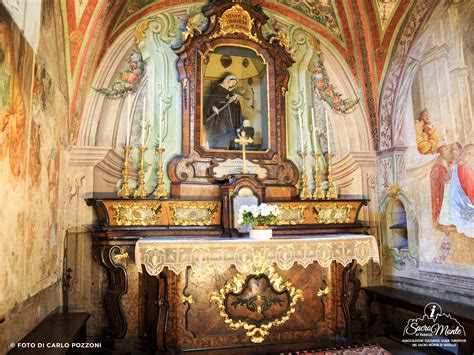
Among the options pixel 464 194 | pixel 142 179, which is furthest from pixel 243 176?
pixel 464 194

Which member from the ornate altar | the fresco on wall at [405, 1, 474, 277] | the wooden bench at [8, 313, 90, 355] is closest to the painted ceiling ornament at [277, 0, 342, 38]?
the ornate altar

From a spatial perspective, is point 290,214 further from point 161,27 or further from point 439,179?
point 161,27

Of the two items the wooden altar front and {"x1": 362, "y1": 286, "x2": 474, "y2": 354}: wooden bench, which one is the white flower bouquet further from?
{"x1": 362, "y1": 286, "x2": 474, "y2": 354}: wooden bench

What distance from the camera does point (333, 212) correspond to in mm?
6281

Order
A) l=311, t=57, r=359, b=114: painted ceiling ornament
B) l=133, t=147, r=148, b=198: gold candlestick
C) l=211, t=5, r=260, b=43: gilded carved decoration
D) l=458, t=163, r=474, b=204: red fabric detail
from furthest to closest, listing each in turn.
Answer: l=311, t=57, r=359, b=114: painted ceiling ornament < l=211, t=5, r=260, b=43: gilded carved decoration < l=133, t=147, r=148, b=198: gold candlestick < l=458, t=163, r=474, b=204: red fabric detail

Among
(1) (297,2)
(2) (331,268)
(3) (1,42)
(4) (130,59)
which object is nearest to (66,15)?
(4) (130,59)

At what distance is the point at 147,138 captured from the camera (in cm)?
645

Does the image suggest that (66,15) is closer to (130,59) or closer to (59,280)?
(130,59)

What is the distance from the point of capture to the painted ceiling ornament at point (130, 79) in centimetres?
638

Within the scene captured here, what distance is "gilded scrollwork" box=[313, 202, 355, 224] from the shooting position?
623cm

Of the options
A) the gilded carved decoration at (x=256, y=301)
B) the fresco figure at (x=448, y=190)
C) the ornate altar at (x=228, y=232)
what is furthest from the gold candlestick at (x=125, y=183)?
the fresco figure at (x=448, y=190)

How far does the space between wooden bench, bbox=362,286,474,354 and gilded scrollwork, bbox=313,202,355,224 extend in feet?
4.18

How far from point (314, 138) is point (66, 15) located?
159 inches

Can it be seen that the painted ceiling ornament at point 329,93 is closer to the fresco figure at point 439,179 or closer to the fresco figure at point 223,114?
the fresco figure at point 223,114
